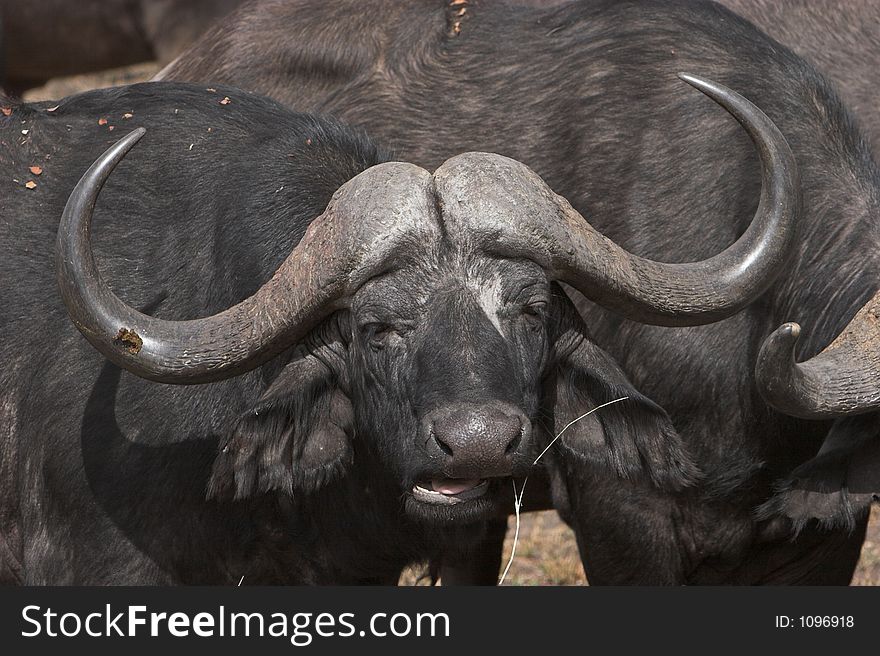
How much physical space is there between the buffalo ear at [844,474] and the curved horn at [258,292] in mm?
1656

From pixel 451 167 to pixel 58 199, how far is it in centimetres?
149

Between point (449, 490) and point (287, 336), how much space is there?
2.03ft

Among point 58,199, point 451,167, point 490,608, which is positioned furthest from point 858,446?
point 58,199

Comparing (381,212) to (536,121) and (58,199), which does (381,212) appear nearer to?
(58,199)

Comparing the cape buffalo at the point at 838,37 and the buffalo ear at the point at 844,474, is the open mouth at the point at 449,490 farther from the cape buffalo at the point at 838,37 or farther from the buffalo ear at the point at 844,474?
the cape buffalo at the point at 838,37

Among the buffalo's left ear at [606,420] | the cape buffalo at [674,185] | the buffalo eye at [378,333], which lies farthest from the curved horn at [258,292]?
the cape buffalo at [674,185]

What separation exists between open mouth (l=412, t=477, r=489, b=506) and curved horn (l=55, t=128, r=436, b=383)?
560 millimetres

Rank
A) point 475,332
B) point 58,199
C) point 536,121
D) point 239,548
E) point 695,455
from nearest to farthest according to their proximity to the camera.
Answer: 1. point 475,332
2. point 239,548
3. point 58,199
4. point 695,455
5. point 536,121

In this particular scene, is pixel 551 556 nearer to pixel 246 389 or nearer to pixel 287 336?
pixel 246 389

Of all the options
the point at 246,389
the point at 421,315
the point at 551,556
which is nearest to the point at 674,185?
the point at 421,315

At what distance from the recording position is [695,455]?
5.38m

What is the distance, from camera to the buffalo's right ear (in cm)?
434

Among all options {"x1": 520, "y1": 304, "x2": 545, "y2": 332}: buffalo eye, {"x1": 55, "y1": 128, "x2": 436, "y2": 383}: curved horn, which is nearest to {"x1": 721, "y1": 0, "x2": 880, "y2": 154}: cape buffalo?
{"x1": 520, "y1": 304, "x2": 545, "y2": 332}: buffalo eye

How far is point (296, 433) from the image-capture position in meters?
4.39
